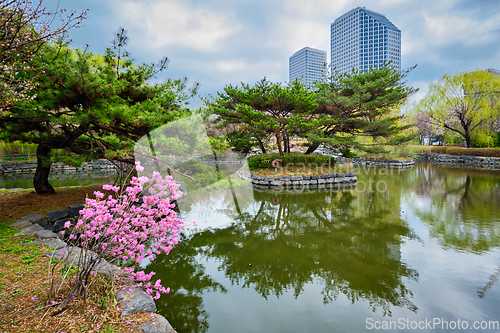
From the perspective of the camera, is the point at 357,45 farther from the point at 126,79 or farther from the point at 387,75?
the point at 126,79

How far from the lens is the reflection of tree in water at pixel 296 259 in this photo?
2.47 meters

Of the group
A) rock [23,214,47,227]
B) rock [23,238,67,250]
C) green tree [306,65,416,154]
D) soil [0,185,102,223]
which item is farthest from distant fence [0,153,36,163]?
green tree [306,65,416,154]

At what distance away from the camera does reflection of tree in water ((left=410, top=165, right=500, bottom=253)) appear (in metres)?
3.85

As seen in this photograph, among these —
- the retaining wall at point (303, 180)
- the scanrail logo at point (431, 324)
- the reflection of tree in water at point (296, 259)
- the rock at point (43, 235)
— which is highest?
the rock at point (43, 235)

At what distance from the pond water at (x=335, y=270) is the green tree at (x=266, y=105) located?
4.50m

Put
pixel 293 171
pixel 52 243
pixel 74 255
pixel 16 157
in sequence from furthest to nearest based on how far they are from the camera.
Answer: pixel 16 157, pixel 293 171, pixel 52 243, pixel 74 255

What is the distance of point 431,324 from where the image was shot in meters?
2.08

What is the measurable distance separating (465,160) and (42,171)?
2461 centimetres

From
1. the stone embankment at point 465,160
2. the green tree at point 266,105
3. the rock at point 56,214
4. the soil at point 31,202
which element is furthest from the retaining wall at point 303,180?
the stone embankment at point 465,160

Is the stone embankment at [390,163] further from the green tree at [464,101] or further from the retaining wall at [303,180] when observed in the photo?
the retaining wall at [303,180]

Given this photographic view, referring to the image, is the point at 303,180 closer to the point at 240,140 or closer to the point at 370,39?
the point at 240,140

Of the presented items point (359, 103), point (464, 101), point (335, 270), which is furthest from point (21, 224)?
point (464, 101)

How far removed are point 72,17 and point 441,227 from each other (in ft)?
22.9

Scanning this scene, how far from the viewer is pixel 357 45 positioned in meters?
72.9
